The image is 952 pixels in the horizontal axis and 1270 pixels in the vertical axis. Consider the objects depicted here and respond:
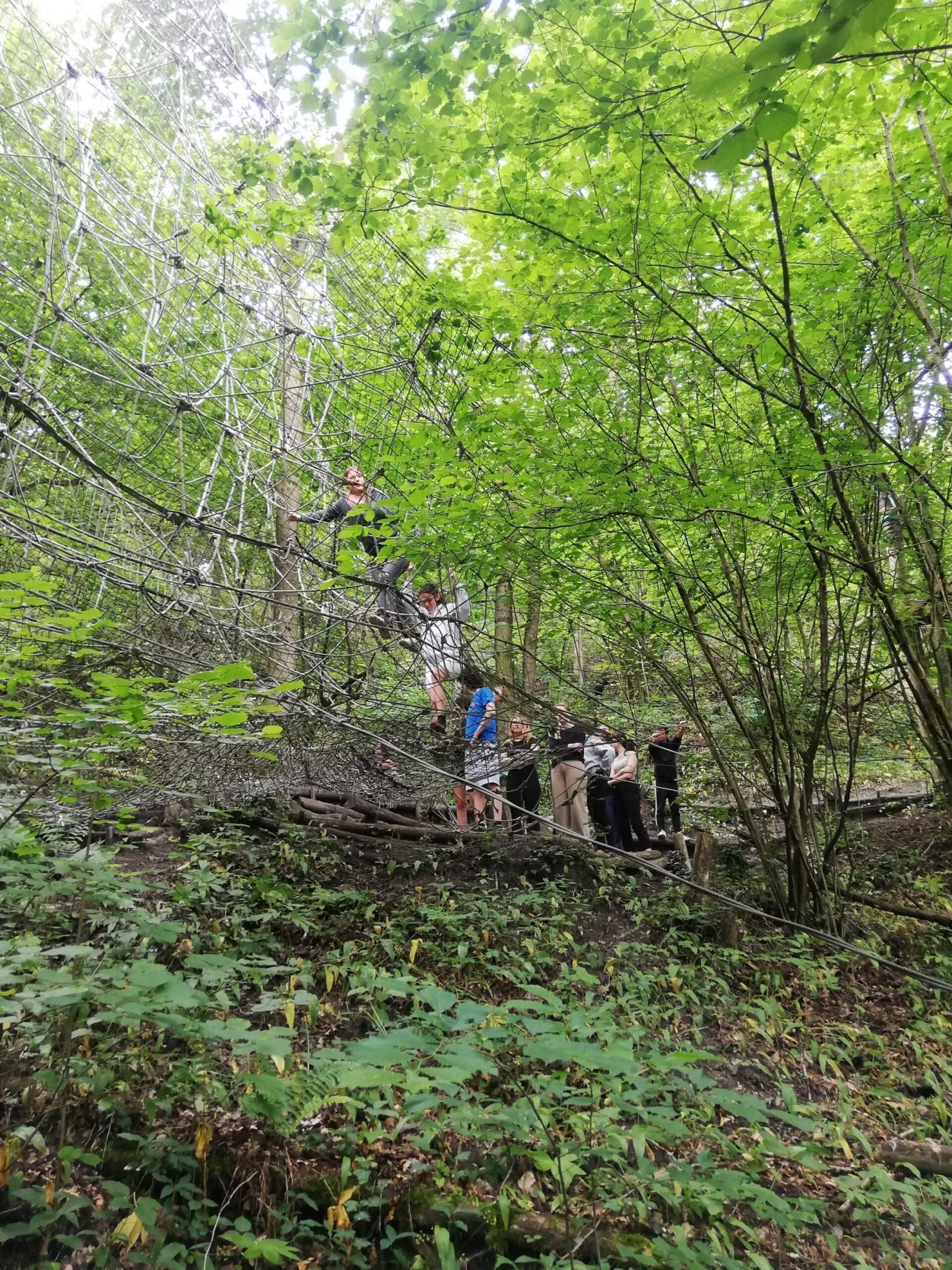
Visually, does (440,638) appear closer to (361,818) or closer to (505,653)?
(505,653)

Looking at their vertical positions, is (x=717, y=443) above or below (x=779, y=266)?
below

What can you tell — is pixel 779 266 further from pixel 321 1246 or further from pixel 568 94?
pixel 321 1246

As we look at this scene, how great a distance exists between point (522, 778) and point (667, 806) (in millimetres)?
2954

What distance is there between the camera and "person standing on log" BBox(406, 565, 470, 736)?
3543mm

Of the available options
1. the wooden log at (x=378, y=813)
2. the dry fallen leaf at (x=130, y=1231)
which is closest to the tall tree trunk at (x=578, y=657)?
the wooden log at (x=378, y=813)

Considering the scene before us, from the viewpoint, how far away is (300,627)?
3.83 m

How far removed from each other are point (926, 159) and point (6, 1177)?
5.50m

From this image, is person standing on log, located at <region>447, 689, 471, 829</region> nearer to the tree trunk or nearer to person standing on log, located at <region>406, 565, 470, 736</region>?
person standing on log, located at <region>406, 565, 470, 736</region>

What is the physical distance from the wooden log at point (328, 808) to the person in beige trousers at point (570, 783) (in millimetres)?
1754

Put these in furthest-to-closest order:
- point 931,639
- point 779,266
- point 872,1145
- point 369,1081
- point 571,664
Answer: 1. point 571,664
2. point 931,639
3. point 779,266
4. point 872,1145
5. point 369,1081

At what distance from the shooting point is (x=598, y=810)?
621cm

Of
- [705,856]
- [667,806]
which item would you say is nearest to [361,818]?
[705,856]

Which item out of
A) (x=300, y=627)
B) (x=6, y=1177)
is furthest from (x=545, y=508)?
(x=6, y=1177)

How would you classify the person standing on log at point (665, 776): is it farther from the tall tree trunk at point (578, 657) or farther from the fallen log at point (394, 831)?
the fallen log at point (394, 831)
